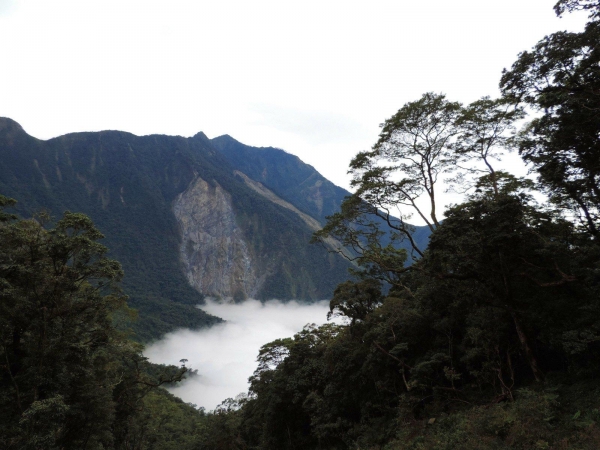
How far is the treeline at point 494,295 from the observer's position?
10.3 metres

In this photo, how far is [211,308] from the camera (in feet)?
637

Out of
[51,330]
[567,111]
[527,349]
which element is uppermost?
[567,111]

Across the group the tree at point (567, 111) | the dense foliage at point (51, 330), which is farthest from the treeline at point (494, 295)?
the dense foliage at point (51, 330)

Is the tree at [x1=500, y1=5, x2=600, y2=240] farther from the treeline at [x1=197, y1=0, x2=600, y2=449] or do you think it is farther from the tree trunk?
the tree trunk

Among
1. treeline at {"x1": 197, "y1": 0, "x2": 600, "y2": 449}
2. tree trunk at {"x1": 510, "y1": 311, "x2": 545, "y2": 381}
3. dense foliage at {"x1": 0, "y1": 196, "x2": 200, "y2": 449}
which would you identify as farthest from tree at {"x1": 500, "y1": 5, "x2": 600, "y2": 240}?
dense foliage at {"x1": 0, "y1": 196, "x2": 200, "y2": 449}

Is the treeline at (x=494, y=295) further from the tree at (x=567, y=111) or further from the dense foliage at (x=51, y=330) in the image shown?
the dense foliage at (x=51, y=330)

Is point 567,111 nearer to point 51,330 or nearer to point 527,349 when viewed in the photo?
point 527,349

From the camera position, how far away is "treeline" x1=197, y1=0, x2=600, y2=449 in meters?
10.3

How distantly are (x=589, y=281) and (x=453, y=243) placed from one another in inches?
149

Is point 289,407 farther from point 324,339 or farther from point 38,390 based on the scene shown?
point 38,390

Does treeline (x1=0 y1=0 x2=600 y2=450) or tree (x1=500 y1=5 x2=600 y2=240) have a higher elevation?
tree (x1=500 y1=5 x2=600 y2=240)

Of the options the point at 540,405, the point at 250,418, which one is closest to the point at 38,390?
the point at 540,405

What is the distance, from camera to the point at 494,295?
40.9ft

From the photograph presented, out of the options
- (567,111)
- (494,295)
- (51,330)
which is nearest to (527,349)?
(494,295)
